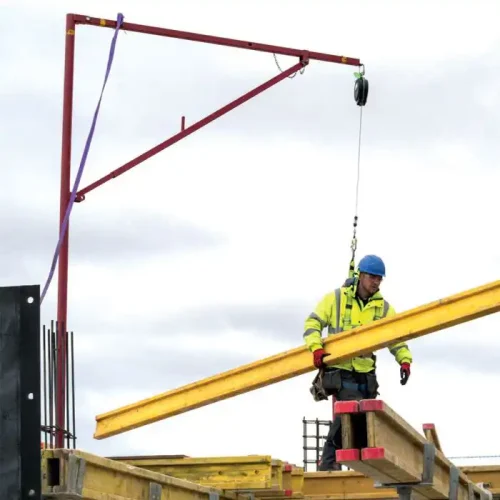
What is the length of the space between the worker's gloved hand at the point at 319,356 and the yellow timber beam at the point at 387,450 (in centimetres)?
263

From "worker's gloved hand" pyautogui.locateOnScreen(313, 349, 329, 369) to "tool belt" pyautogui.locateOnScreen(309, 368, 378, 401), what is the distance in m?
0.49

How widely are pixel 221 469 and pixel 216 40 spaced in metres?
10.1

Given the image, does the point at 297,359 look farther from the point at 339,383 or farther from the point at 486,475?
the point at 486,475

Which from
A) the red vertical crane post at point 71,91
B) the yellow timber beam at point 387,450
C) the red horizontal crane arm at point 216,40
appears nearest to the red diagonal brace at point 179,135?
the red vertical crane post at point 71,91

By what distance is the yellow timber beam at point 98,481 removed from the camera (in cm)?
821

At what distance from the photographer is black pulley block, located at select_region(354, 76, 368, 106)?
20.9m

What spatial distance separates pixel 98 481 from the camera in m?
8.89

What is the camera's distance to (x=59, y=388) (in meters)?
13.6

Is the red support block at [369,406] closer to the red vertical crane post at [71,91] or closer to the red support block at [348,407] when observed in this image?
the red support block at [348,407]

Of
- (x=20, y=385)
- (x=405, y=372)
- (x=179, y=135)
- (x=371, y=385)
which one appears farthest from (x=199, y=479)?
(x=179, y=135)

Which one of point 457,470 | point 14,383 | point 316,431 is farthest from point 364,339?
point 316,431

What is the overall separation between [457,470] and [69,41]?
1081cm

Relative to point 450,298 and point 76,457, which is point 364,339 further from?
point 76,457

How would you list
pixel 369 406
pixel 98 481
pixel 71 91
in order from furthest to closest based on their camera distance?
pixel 71 91 → pixel 98 481 → pixel 369 406
